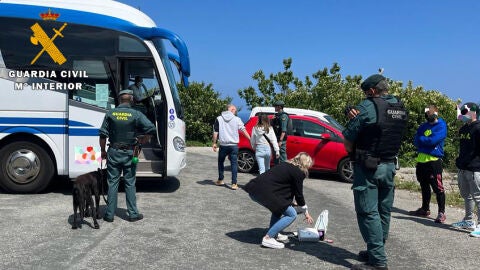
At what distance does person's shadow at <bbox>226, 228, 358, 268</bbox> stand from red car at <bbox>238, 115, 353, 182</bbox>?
17.6ft

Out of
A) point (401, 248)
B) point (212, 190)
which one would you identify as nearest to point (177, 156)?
point (212, 190)

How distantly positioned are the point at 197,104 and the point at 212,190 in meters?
12.6

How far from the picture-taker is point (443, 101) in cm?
1642

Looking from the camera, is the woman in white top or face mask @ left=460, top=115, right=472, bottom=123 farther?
the woman in white top

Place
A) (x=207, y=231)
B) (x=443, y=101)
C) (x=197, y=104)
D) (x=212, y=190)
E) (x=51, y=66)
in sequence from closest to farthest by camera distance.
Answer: (x=207, y=231) → (x=51, y=66) → (x=212, y=190) → (x=443, y=101) → (x=197, y=104)

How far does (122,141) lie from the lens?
614cm

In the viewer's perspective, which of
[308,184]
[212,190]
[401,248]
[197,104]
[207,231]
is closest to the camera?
[401,248]

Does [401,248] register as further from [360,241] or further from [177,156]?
[177,156]

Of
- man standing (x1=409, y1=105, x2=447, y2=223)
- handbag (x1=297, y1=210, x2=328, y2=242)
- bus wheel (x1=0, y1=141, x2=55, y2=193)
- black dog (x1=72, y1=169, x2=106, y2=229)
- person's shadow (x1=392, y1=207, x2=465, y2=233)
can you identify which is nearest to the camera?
handbag (x1=297, y1=210, x2=328, y2=242)

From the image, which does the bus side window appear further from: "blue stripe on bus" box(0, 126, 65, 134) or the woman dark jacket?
the woman dark jacket

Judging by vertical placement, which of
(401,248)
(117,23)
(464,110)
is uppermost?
(117,23)

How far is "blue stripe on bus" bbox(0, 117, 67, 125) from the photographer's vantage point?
7590 mm

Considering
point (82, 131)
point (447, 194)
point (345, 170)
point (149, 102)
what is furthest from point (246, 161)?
point (82, 131)

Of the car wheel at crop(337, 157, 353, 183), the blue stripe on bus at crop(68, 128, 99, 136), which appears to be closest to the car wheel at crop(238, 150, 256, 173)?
the car wheel at crop(337, 157, 353, 183)
